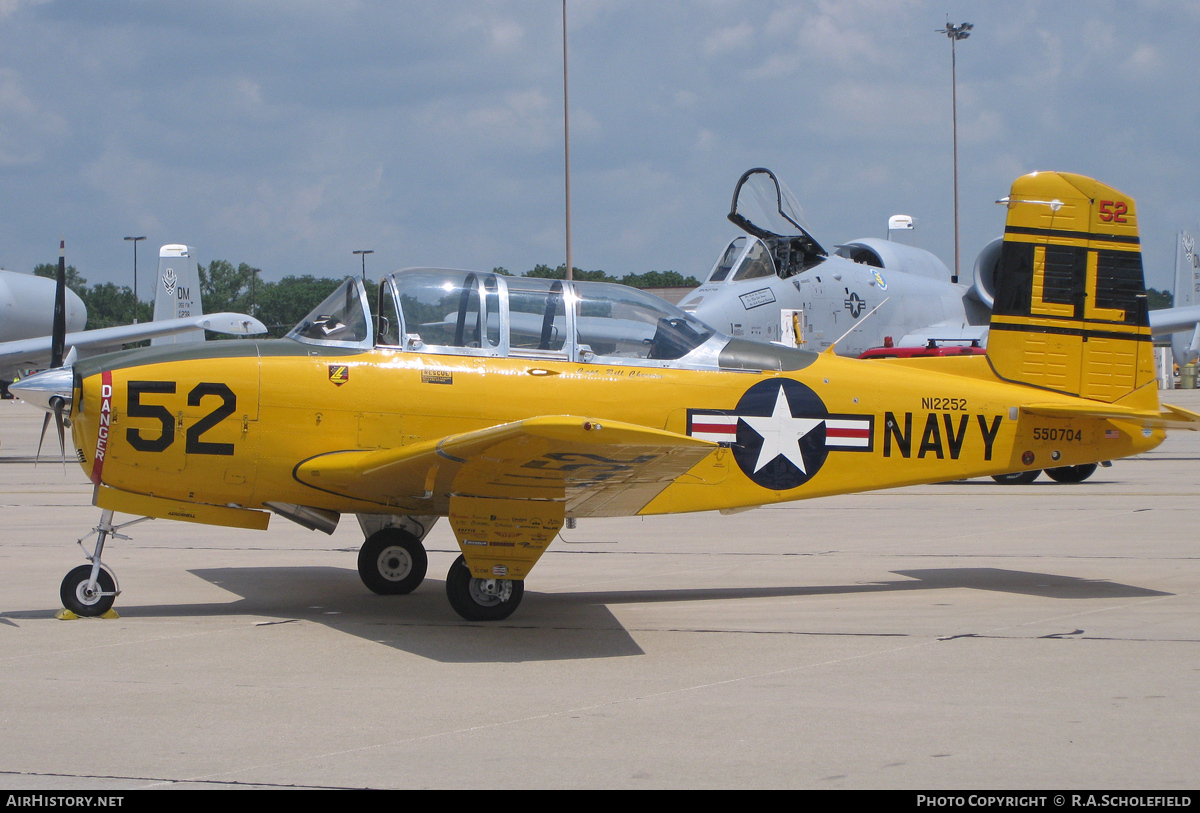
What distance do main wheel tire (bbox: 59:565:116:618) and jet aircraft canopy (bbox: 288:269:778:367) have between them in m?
1.99

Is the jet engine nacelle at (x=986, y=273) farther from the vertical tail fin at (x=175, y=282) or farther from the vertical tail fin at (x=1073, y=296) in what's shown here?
the vertical tail fin at (x=175, y=282)

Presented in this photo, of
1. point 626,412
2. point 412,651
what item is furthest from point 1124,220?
point 412,651

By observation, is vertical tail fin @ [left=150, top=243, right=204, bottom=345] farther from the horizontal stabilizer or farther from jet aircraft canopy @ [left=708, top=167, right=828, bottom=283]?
jet aircraft canopy @ [left=708, top=167, right=828, bottom=283]

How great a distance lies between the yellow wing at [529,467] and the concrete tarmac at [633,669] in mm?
829

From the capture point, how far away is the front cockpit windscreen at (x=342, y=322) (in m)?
7.15

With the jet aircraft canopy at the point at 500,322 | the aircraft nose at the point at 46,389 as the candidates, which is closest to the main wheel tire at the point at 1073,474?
the jet aircraft canopy at the point at 500,322

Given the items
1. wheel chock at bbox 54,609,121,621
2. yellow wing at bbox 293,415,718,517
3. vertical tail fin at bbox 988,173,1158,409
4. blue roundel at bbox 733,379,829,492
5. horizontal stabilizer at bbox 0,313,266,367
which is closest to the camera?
yellow wing at bbox 293,415,718,517

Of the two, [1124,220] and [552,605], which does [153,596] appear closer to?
[552,605]

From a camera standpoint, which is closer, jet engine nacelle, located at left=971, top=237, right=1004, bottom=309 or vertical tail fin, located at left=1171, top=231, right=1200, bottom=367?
jet engine nacelle, located at left=971, top=237, right=1004, bottom=309

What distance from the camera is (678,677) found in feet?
17.7

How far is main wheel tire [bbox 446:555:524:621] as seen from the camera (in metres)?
6.72

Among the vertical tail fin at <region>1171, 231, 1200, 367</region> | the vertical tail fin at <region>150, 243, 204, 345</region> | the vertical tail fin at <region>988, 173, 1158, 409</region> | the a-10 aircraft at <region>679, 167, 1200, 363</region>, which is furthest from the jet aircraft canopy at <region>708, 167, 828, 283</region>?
the vertical tail fin at <region>1171, 231, 1200, 367</region>

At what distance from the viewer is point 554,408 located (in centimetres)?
711

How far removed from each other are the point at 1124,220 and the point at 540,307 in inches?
194
